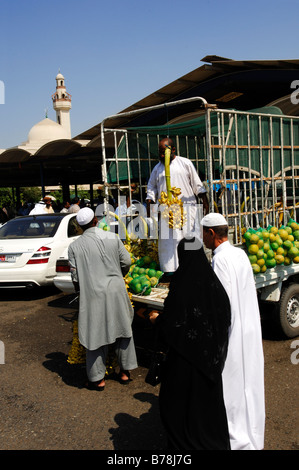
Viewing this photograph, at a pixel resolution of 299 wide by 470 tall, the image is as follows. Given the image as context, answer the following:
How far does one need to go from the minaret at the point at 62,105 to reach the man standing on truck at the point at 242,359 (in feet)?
253

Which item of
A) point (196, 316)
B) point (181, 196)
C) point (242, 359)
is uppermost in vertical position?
point (181, 196)

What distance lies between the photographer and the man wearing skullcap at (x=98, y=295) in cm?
430

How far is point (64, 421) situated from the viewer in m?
3.88

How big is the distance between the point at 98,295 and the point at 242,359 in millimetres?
1677

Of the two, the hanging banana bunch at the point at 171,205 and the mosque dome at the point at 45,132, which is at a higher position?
the mosque dome at the point at 45,132

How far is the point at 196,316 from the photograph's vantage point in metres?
2.75

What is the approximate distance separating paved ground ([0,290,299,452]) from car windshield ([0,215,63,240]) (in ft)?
9.22

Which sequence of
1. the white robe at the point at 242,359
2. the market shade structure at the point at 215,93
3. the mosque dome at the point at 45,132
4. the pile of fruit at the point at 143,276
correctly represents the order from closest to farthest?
the white robe at the point at 242,359
the pile of fruit at the point at 143,276
the market shade structure at the point at 215,93
the mosque dome at the point at 45,132

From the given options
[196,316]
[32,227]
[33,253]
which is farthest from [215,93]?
[196,316]

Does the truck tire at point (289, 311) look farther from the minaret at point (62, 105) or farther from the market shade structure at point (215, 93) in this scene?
the minaret at point (62, 105)

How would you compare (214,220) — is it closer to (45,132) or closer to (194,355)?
(194,355)

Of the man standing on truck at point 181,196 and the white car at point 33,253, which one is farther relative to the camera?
the white car at point 33,253

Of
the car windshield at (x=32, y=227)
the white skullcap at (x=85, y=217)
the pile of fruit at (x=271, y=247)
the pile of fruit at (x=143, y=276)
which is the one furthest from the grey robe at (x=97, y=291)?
the car windshield at (x=32, y=227)
